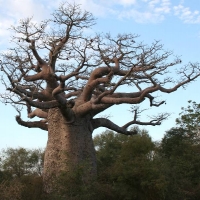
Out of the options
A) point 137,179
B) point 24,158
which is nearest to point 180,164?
point 137,179

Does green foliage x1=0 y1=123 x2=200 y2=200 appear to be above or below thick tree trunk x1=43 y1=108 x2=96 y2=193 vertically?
below

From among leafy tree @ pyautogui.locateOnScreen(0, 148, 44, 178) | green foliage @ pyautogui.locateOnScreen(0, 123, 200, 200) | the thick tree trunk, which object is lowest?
green foliage @ pyautogui.locateOnScreen(0, 123, 200, 200)

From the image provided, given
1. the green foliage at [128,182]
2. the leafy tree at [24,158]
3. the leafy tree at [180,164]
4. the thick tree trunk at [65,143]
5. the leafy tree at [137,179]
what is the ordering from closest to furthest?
the green foliage at [128,182] → the leafy tree at [137,179] → the leafy tree at [180,164] → the thick tree trunk at [65,143] → the leafy tree at [24,158]

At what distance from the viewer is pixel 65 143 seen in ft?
34.1

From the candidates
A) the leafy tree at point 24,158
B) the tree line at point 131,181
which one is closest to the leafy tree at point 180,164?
the tree line at point 131,181

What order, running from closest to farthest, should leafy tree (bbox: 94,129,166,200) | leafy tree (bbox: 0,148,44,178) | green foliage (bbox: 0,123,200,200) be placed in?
green foliage (bbox: 0,123,200,200) < leafy tree (bbox: 94,129,166,200) < leafy tree (bbox: 0,148,44,178)

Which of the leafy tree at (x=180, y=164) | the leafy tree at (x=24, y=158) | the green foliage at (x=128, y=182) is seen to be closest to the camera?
the green foliage at (x=128, y=182)

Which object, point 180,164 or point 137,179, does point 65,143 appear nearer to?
point 137,179

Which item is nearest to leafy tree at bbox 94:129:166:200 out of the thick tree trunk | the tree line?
the tree line

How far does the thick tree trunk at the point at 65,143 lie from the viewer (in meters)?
10.2

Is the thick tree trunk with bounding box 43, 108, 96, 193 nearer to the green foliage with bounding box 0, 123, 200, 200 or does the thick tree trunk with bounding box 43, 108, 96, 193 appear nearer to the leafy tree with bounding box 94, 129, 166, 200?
the green foliage with bounding box 0, 123, 200, 200

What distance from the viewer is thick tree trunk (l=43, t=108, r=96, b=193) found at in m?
10.2

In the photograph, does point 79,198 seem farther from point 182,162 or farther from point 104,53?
point 182,162

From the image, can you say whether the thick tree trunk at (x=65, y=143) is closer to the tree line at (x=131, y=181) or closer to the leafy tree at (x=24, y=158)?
the tree line at (x=131, y=181)
